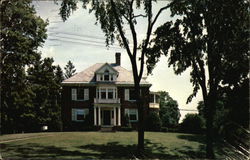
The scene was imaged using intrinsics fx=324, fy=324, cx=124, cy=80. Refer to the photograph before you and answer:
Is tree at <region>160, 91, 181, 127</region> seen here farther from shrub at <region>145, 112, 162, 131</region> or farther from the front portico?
shrub at <region>145, 112, 162, 131</region>

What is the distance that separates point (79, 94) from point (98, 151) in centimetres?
2340

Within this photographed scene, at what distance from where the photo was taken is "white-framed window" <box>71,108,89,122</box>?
4660cm

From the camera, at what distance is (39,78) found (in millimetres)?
55719

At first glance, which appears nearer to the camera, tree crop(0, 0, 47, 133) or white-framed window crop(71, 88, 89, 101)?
tree crop(0, 0, 47, 133)

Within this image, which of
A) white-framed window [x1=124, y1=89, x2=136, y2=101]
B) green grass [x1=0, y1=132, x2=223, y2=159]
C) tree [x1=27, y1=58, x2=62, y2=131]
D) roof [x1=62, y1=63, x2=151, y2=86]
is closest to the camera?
green grass [x1=0, y1=132, x2=223, y2=159]

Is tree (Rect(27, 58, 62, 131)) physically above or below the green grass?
above

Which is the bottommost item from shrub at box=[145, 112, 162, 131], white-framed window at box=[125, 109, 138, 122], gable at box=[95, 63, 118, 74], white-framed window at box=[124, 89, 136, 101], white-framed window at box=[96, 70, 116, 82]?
shrub at box=[145, 112, 162, 131]

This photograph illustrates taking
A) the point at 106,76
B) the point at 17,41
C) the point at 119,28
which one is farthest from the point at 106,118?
the point at 119,28

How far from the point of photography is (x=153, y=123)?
145 ft

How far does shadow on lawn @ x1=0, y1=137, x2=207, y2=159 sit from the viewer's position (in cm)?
2175

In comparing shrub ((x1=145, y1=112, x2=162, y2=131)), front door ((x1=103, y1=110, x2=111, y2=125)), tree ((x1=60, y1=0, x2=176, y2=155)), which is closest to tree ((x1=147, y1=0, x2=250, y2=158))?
tree ((x1=60, y1=0, x2=176, y2=155))

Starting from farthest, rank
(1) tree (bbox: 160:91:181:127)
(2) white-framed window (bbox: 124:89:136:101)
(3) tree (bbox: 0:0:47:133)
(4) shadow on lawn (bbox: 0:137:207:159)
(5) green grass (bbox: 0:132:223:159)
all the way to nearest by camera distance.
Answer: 1. (1) tree (bbox: 160:91:181:127)
2. (2) white-framed window (bbox: 124:89:136:101)
3. (3) tree (bbox: 0:0:47:133)
4. (5) green grass (bbox: 0:132:223:159)
5. (4) shadow on lawn (bbox: 0:137:207:159)

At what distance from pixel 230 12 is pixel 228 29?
4.39 feet

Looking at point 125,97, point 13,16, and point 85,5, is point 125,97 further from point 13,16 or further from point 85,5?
point 85,5
